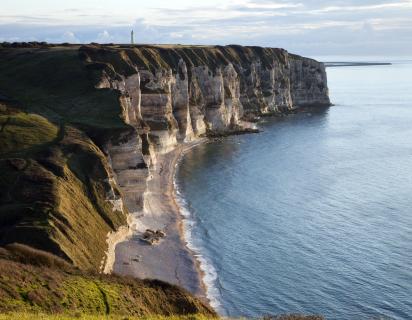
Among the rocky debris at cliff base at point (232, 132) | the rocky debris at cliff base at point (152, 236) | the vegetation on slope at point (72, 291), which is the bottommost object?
the rocky debris at cliff base at point (152, 236)

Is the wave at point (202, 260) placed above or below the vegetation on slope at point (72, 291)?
below

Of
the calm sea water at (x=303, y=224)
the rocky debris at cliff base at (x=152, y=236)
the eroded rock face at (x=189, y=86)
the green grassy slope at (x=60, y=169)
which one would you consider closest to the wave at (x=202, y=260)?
the calm sea water at (x=303, y=224)

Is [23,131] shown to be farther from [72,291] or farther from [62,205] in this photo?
[72,291]

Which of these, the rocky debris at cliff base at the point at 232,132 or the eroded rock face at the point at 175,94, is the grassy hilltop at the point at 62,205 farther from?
the rocky debris at cliff base at the point at 232,132

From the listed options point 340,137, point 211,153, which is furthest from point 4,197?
point 340,137

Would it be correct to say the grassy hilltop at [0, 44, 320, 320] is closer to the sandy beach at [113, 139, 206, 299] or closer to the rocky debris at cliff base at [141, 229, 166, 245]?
the sandy beach at [113, 139, 206, 299]

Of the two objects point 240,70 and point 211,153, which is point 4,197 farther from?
point 240,70
